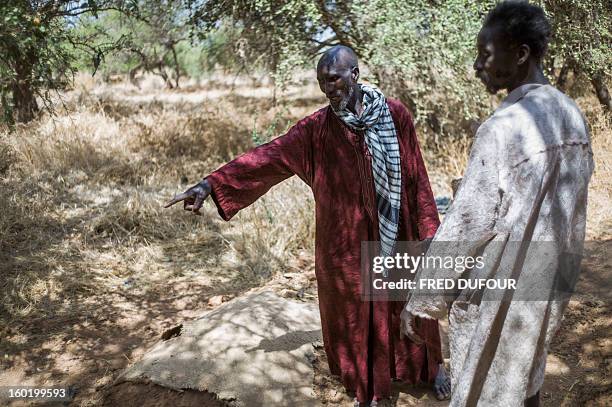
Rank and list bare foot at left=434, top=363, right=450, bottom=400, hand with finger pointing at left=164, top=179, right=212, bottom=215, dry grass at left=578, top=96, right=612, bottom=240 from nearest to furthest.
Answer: hand with finger pointing at left=164, top=179, right=212, bottom=215
bare foot at left=434, top=363, right=450, bottom=400
dry grass at left=578, top=96, right=612, bottom=240

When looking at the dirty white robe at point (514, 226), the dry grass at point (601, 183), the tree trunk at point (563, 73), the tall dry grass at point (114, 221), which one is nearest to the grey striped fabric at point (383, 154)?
the dirty white robe at point (514, 226)

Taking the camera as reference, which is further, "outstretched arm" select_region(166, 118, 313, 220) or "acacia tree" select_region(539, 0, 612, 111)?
"acacia tree" select_region(539, 0, 612, 111)

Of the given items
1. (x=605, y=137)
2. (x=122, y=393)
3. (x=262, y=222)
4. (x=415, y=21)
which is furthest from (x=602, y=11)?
(x=122, y=393)

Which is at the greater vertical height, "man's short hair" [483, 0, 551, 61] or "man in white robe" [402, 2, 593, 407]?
"man's short hair" [483, 0, 551, 61]

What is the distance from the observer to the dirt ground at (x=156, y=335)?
304 centimetres

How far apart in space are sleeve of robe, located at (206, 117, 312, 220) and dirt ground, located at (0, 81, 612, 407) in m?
1.04

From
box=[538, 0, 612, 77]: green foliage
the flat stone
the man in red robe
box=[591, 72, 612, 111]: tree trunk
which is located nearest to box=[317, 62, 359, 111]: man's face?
the man in red robe

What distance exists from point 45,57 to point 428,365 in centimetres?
341

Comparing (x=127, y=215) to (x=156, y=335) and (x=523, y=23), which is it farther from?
(x=523, y=23)

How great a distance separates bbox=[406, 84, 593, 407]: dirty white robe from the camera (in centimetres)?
149

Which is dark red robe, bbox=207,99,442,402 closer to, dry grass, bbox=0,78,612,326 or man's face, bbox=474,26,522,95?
man's face, bbox=474,26,522,95

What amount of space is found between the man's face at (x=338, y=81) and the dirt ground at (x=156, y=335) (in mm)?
1551

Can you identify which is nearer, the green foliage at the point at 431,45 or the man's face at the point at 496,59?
the man's face at the point at 496,59

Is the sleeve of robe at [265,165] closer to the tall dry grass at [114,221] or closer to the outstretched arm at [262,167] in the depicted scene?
the outstretched arm at [262,167]
